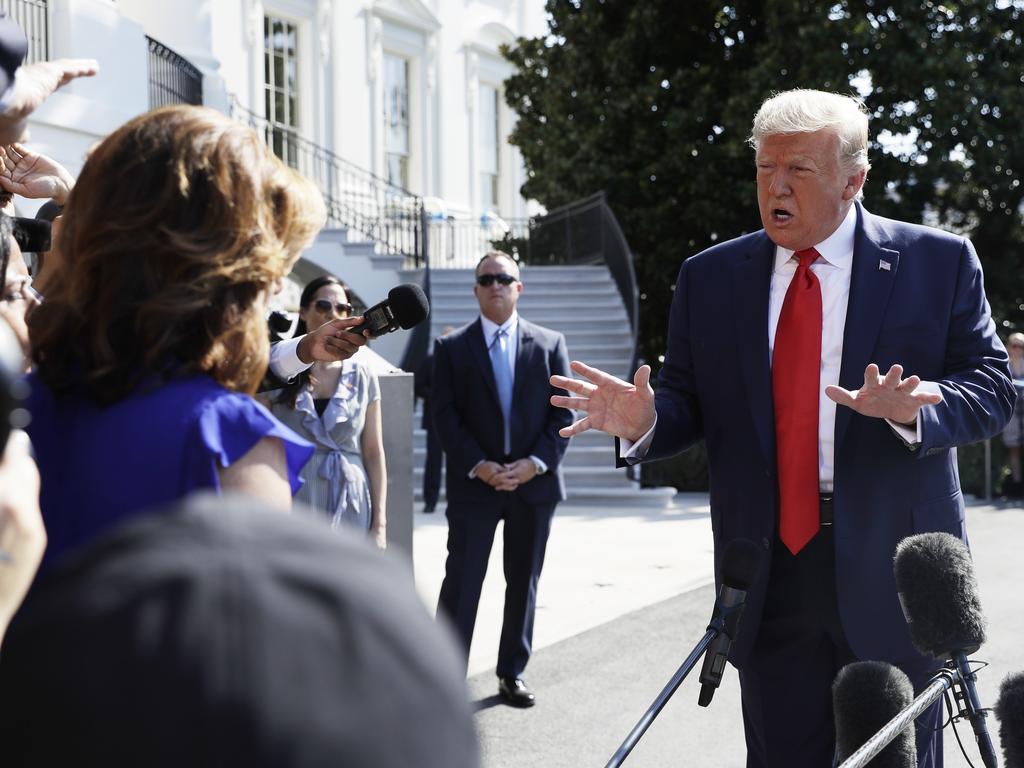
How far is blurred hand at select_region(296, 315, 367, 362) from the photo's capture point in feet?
10.4

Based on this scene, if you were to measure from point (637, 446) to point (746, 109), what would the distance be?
17025 mm

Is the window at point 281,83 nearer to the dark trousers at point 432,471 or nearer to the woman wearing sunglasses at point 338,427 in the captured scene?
the dark trousers at point 432,471

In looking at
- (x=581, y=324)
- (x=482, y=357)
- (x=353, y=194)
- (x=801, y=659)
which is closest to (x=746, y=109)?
(x=581, y=324)

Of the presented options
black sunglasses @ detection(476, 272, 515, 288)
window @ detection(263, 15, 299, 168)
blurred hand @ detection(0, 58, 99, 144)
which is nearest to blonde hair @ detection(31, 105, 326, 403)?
blurred hand @ detection(0, 58, 99, 144)

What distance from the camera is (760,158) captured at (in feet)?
11.2

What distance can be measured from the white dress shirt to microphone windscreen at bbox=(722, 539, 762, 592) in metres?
1.04

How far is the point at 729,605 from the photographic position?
2193 millimetres

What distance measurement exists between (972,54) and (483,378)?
53.0 feet

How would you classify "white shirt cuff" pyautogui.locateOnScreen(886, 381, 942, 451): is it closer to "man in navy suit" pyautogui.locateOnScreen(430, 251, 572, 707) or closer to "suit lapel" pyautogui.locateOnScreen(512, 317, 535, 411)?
"man in navy suit" pyautogui.locateOnScreen(430, 251, 572, 707)

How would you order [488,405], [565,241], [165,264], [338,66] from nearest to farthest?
[165,264] → [488,405] → [565,241] → [338,66]

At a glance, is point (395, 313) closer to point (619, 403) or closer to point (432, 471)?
point (619, 403)

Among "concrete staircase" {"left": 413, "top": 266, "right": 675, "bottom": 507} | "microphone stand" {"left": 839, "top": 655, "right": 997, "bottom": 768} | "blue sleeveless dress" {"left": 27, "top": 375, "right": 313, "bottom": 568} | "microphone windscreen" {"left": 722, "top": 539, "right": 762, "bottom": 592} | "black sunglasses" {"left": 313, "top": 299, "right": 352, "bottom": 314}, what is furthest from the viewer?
"concrete staircase" {"left": 413, "top": 266, "right": 675, "bottom": 507}

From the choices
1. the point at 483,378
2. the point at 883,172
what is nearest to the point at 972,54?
the point at 883,172

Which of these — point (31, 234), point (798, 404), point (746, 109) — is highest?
point (746, 109)
